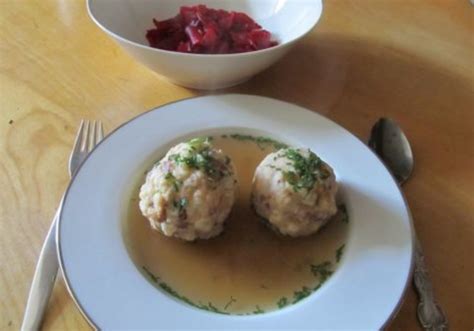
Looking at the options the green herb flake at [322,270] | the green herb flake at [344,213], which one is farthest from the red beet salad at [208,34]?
the green herb flake at [322,270]

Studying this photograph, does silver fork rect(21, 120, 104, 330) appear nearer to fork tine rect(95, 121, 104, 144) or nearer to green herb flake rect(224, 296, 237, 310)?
fork tine rect(95, 121, 104, 144)

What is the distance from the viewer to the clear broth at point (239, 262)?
889 mm

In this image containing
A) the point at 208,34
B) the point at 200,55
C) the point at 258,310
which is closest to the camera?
the point at 258,310

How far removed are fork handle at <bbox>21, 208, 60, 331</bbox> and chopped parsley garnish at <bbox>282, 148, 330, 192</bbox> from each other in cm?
42

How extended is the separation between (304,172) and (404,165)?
0.99ft

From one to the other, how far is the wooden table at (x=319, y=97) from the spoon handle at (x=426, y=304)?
19 millimetres

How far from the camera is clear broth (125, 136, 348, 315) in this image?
89 cm

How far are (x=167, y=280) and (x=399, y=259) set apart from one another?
0.39 meters

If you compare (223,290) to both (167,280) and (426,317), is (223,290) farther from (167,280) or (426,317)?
(426,317)

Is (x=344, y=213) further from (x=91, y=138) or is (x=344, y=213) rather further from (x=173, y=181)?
(x=91, y=138)

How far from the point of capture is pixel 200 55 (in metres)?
1.11

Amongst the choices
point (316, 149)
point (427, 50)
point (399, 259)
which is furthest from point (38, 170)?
point (427, 50)

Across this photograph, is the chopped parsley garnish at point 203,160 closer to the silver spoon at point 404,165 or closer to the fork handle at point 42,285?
the fork handle at point 42,285

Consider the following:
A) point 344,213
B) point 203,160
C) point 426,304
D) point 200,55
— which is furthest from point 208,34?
point 426,304
